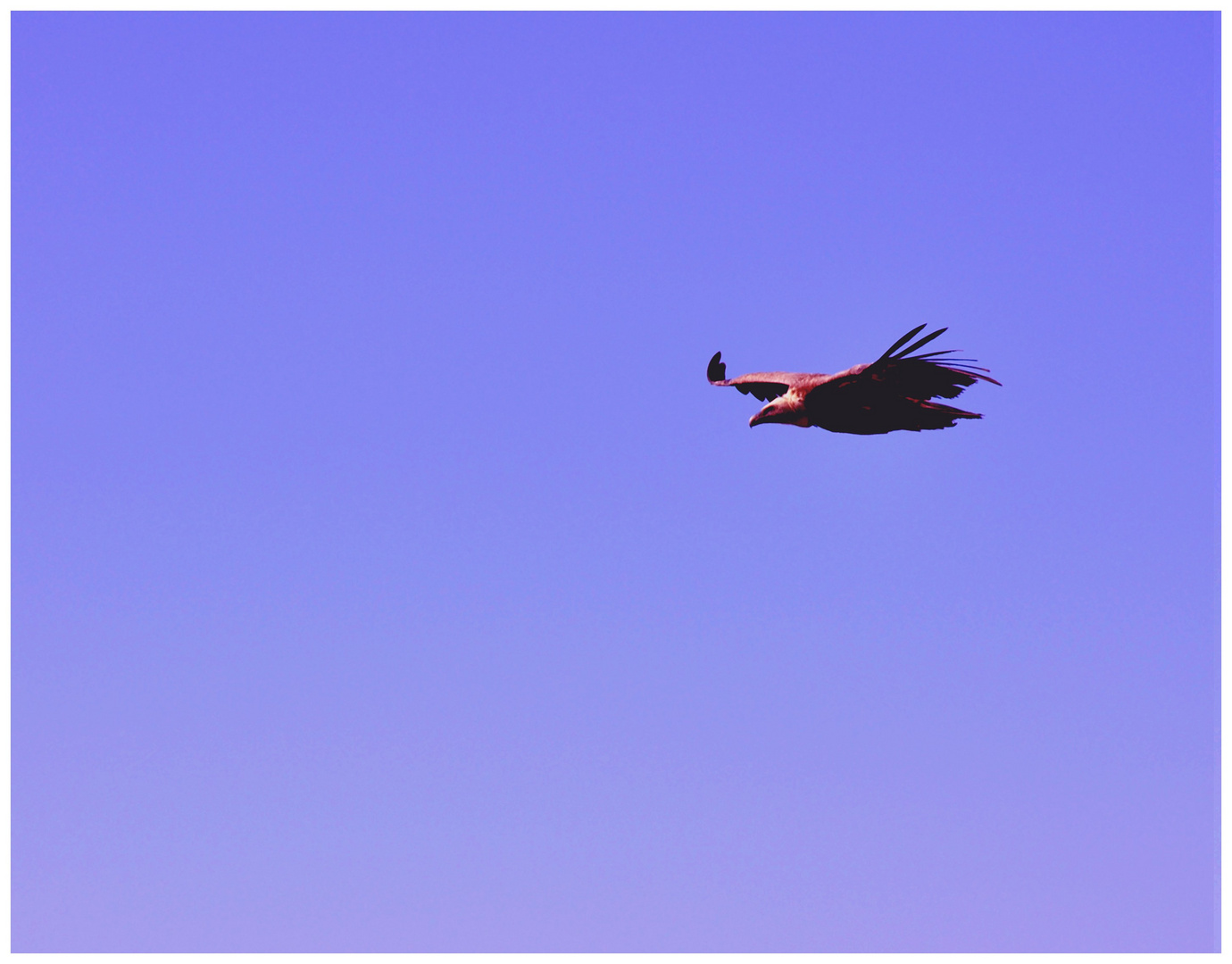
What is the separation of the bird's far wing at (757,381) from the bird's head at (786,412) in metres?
0.36

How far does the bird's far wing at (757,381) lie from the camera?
31708mm

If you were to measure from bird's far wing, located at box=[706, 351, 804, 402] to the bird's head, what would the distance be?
356mm

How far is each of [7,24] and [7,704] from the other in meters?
13.2

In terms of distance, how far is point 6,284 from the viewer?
3416cm

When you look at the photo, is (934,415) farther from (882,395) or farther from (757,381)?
(757,381)

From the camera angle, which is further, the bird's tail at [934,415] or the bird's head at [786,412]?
the bird's head at [786,412]

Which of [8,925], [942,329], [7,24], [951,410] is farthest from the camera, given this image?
[8,925]

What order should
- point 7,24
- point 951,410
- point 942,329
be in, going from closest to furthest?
point 942,329 → point 951,410 → point 7,24

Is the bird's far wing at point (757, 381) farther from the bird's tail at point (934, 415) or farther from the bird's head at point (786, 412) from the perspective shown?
the bird's tail at point (934, 415)

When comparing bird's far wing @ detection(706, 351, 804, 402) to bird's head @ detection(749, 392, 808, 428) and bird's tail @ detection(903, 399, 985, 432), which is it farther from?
bird's tail @ detection(903, 399, 985, 432)

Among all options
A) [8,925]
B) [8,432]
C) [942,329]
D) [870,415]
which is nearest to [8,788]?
[8,925]

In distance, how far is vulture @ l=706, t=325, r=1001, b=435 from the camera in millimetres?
27609

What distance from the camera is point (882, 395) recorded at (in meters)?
28.5

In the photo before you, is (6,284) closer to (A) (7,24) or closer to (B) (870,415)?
(A) (7,24)
